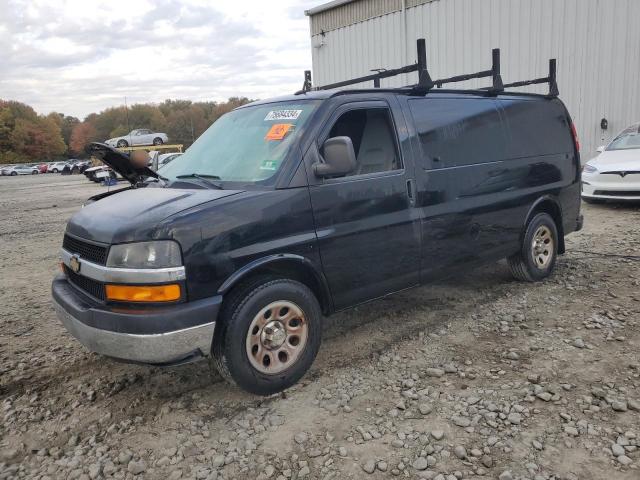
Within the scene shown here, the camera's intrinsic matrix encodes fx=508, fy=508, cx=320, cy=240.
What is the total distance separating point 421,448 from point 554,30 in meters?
14.3

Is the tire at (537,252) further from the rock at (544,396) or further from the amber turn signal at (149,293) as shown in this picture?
the amber turn signal at (149,293)

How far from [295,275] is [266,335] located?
1.56 feet

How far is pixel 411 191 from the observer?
13.1ft

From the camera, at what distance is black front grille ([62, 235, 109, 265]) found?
3051mm

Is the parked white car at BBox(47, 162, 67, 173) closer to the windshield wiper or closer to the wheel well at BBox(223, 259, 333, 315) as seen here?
the windshield wiper

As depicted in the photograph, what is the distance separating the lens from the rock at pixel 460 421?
9.60 ft

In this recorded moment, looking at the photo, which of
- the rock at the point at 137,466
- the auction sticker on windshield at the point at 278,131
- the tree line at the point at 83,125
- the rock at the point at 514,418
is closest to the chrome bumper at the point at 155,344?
the rock at the point at 137,466

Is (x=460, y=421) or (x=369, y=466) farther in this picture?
(x=460, y=421)

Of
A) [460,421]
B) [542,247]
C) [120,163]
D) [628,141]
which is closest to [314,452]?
[460,421]

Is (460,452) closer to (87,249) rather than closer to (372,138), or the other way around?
(372,138)

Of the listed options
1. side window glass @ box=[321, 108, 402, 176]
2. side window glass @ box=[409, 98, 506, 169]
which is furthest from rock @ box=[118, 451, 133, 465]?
side window glass @ box=[409, 98, 506, 169]

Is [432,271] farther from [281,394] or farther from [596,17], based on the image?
[596,17]

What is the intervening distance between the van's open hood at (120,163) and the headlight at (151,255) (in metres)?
1.32

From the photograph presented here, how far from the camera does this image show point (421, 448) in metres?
2.73
